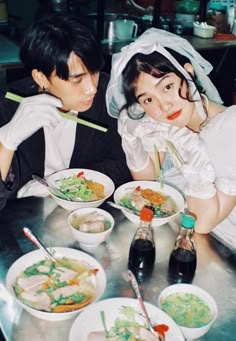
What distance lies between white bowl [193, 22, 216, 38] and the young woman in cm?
276

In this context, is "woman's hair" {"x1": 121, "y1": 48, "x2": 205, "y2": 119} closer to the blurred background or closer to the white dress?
the white dress

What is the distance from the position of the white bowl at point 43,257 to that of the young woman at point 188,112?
454mm

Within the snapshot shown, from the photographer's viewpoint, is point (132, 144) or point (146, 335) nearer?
point (146, 335)

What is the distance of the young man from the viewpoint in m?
1.67

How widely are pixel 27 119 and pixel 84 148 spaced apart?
62 centimetres

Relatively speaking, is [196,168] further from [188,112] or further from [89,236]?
[89,236]

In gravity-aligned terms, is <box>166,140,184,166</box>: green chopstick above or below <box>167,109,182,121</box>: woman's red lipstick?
below

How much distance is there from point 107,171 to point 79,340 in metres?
1.03

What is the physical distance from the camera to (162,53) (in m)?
1.56

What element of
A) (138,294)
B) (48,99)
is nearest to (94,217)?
(138,294)

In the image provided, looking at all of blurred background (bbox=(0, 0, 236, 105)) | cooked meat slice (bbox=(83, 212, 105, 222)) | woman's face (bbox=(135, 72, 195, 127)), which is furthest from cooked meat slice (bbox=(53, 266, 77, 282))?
blurred background (bbox=(0, 0, 236, 105))

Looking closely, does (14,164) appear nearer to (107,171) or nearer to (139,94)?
(107,171)

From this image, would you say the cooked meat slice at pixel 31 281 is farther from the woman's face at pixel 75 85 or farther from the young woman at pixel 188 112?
the woman's face at pixel 75 85

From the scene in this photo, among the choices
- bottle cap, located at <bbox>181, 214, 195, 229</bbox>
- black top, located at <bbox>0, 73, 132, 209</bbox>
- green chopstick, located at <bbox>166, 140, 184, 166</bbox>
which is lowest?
black top, located at <bbox>0, 73, 132, 209</bbox>
